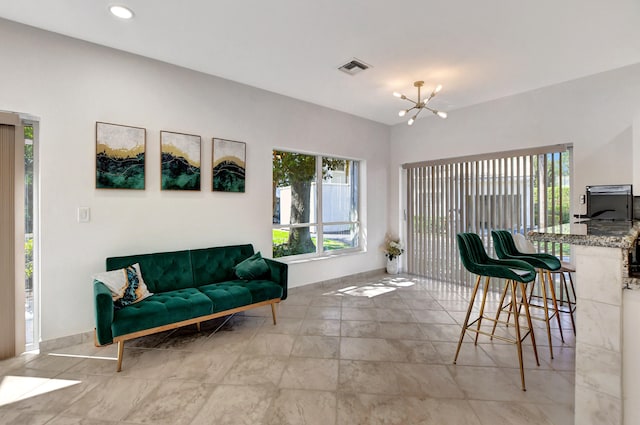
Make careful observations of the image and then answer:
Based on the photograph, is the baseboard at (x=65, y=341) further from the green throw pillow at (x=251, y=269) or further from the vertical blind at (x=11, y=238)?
the green throw pillow at (x=251, y=269)

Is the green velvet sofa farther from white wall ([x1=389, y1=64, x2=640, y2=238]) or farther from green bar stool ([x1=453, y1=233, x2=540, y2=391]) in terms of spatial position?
white wall ([x1=389, y1=64, x2=640, y2=238])

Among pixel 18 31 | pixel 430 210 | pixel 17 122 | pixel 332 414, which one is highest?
pixel 18 31

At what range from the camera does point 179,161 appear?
3293 mm

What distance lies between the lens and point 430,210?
5180 mm

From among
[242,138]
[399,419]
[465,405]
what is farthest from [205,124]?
[465,405]

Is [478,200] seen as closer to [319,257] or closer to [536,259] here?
[536,259]

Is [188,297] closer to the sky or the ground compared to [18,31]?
closer to the ground

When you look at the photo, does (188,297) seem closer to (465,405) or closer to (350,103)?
(465,405)

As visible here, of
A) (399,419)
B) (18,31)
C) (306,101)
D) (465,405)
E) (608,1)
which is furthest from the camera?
(306,101)

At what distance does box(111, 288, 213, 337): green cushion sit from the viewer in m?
2.31

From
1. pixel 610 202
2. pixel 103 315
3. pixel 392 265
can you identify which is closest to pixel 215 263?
pixel 103 315

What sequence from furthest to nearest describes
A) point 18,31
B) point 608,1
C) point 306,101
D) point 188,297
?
Answer: point 306,101
point 188,297
point 18,31
point 608,1

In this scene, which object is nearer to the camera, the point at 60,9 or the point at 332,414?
the point at 332,414

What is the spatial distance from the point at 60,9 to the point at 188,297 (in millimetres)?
2617
